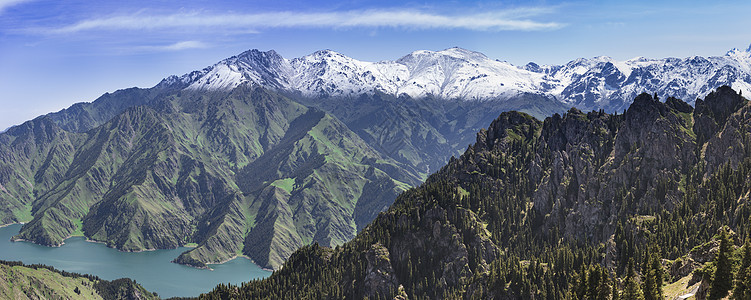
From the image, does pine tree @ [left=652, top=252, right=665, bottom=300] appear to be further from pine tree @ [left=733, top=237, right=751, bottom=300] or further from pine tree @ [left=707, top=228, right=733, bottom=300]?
pine tree @ [left=733, top=237, right=751, bottom=300]

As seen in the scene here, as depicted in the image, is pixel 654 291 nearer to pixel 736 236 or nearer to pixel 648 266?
pixel 648 266

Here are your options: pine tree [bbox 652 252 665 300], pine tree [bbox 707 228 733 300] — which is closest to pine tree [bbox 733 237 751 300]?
pine tree [bbox 707 228 733 300]

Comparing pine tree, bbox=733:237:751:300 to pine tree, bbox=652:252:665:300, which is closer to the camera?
pine tree, bbox=733:237:751:300

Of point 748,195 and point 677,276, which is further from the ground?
point 748,195

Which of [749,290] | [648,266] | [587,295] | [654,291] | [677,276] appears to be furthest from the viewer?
[677,276]

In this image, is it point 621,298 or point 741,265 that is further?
point 621,298

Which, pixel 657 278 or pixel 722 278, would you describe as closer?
pixel 722 278

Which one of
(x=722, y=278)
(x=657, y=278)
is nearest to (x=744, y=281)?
(x=722, y=278)

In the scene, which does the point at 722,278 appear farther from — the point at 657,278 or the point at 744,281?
the point at 657,278

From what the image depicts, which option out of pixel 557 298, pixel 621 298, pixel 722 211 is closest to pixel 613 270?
pixel 557 298

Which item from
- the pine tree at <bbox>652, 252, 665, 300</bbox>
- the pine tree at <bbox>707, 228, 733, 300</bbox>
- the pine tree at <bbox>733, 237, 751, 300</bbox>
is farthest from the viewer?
the pine tree at <bbox>652, 252, 665, 300</bbox>

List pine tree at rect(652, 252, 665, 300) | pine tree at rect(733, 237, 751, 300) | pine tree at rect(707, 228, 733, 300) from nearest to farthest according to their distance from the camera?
pine tree at rect(733, 237, 751, 300), pine tree at rect(707, 228, 733, 300), pine tree at rect(652, 252, 665, 300)
